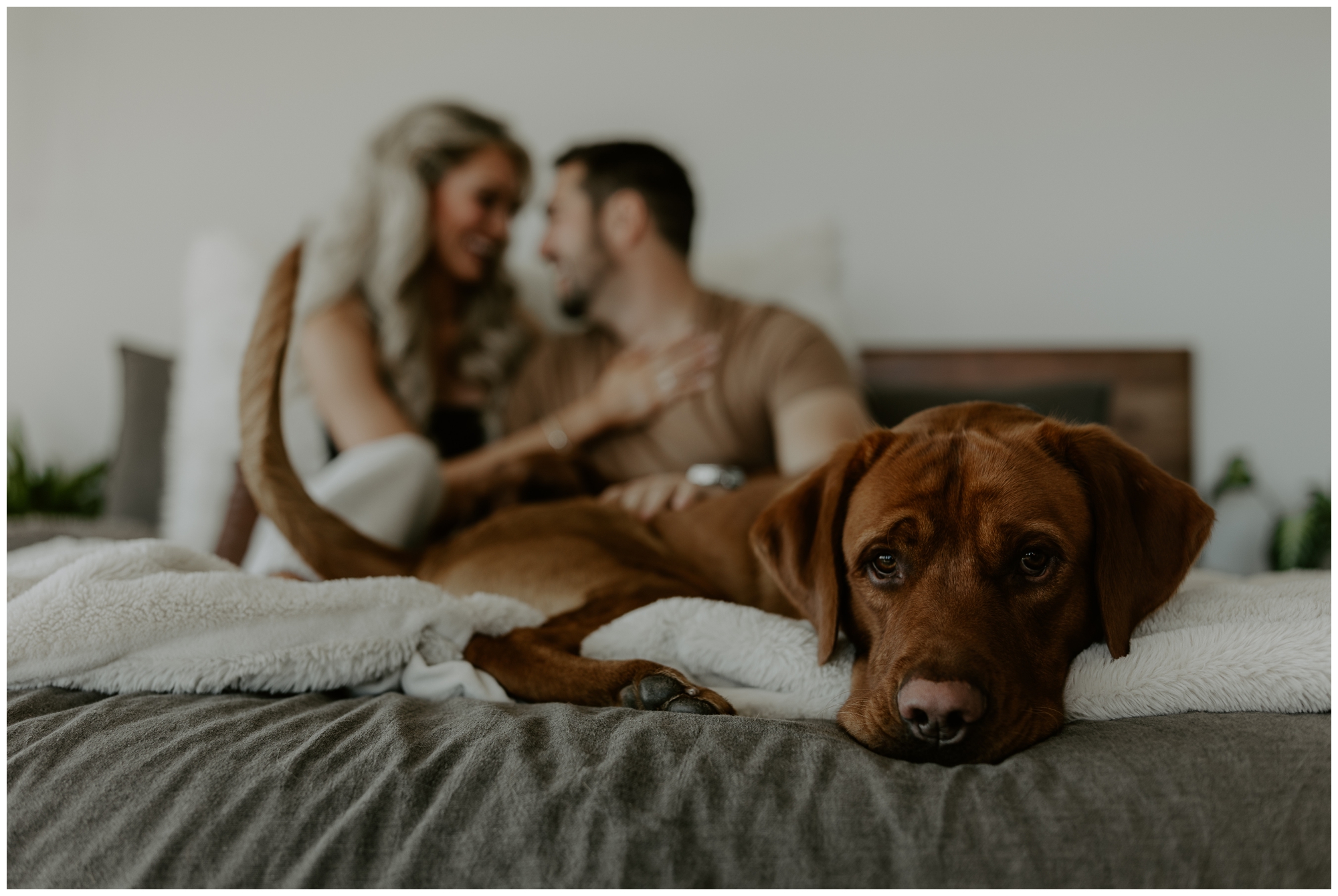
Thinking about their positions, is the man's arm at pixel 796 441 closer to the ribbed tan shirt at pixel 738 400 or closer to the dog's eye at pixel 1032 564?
the ribbed tan shirt at pixel 738 400

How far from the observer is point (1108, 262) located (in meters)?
3.71

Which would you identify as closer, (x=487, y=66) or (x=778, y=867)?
(x=778, y=867)

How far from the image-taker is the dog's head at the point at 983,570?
3.43ft

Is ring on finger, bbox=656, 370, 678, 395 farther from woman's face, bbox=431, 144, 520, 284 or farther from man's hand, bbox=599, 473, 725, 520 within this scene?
woman's face, bbox=431, 144, 520, 284

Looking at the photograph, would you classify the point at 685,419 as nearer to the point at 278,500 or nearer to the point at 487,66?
the point at 278,500

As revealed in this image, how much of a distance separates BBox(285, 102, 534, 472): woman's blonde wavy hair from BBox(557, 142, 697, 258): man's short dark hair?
1.28ft

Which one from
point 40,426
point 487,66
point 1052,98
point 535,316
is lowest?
point 40,426

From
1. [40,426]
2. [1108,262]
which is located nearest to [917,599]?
[1108,262]

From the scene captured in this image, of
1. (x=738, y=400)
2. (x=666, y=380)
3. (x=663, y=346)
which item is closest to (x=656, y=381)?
(x=666, y=380)

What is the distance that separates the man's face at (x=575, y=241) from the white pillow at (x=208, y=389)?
1.02 metres

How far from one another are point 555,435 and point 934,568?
5.37 ft

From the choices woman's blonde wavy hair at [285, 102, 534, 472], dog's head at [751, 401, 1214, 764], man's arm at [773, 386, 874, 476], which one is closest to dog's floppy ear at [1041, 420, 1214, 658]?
dog's head at [751, 401, 1214, 764]

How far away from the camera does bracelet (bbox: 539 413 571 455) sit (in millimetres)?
2643

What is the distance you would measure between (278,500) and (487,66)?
2.99 metres
